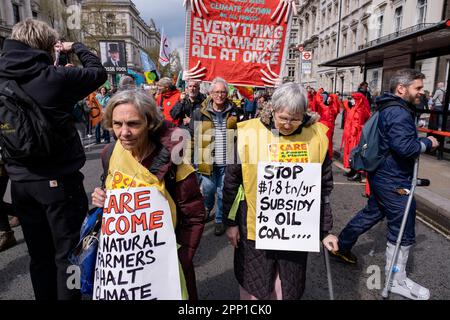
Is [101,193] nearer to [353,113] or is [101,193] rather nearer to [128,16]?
[353,113]

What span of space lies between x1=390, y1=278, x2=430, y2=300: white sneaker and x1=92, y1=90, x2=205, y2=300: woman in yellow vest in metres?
2.01

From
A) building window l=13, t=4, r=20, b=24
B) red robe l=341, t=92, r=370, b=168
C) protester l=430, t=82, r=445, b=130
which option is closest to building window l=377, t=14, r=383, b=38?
protester l=430, t=82, r=445, b=130

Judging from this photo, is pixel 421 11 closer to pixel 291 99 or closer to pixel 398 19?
pixel 398 19

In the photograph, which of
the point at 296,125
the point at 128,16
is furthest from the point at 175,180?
the point at 128,16

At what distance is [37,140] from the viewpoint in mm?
1879

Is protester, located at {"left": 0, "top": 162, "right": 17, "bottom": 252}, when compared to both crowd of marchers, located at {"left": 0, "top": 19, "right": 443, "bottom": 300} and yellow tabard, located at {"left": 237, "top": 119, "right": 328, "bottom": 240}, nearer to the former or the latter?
crowd of marchers, located at {"left": 0, "top": 19, "right": 443, "bottom": 300}

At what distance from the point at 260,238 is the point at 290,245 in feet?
0.64

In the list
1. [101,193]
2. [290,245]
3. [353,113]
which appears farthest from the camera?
[353,113]

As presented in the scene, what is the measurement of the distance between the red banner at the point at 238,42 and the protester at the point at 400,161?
1.25 m

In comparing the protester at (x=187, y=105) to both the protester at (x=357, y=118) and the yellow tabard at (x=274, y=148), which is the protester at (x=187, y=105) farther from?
the protester at (x=357, y=118)

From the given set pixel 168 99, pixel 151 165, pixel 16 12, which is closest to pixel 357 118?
pixel 168 99

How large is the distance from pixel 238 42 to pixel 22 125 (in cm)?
→ 235

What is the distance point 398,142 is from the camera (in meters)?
2.65

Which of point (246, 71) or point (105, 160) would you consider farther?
point (246, 71)
